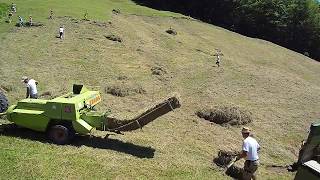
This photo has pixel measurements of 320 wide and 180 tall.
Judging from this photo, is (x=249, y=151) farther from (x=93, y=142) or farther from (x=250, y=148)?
(x=93, y=142)

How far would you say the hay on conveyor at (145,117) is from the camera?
17062mm

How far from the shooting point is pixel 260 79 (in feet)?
127

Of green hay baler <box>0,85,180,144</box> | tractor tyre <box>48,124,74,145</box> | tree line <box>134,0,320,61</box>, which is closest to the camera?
green hay baler <box>0,85,180,144</box>

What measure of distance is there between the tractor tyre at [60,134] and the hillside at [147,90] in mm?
332

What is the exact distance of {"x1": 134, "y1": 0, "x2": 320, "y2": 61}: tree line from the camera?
3376 inches

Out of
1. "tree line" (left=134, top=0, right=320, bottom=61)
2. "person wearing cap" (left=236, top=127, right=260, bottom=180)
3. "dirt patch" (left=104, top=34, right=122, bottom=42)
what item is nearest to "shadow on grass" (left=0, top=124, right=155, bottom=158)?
"person wearing cap" (left=236, top=127, right=260, bottom=180)

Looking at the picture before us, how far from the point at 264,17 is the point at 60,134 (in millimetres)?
74290

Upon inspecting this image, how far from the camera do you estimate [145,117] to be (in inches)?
690

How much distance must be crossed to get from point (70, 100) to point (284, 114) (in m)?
15.6

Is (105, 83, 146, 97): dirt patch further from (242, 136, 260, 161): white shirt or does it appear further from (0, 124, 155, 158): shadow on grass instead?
(242, 136, 260, 161): white shirt

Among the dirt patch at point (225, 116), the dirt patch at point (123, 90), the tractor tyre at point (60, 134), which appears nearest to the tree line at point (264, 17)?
the dirt patch at point (123, 90)

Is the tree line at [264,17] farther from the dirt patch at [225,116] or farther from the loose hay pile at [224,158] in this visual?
the loose hay pile at [224,158]

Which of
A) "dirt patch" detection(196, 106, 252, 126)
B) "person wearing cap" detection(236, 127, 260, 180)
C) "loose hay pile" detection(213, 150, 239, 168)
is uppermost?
"person wearing cap" detection(236, 127, 260, 180)

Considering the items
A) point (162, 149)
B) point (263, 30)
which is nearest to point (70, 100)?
point (162, 149)
